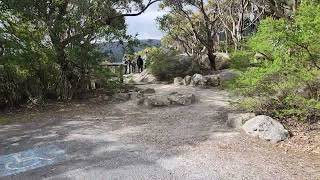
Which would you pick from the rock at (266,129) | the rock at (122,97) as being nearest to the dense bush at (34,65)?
the rock at (122,97)

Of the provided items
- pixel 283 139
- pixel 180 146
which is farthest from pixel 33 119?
pixel 283 139

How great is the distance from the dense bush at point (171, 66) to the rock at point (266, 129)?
10.1m

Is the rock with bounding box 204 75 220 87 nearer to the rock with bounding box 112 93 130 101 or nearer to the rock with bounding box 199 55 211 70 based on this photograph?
the rock with bounding box 112 93 130 101

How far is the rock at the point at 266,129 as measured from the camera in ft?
26.3

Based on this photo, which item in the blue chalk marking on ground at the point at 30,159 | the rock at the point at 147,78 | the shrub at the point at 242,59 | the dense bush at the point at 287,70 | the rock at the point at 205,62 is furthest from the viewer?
the rock at the point at 205,62

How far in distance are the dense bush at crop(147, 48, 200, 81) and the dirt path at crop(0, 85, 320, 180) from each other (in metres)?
6.97

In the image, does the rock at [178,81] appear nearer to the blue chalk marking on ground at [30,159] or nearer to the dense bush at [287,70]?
the dense bush at [287,70]

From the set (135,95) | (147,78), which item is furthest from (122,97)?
(147,78)

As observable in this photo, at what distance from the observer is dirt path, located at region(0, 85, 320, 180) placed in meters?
6.50

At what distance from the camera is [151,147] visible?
7906 mm

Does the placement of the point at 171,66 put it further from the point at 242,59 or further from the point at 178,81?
the point at 242,59

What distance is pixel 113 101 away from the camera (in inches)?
534

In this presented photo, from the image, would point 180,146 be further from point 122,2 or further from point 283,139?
point 122,2

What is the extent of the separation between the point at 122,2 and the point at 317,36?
9302mm
